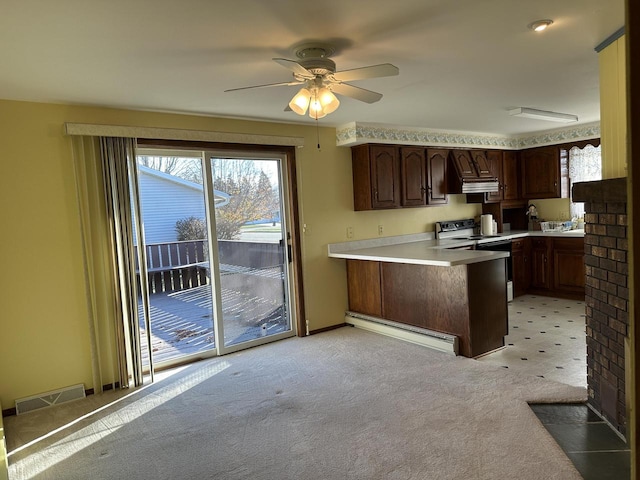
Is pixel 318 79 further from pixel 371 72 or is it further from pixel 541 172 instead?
pixel 541 172

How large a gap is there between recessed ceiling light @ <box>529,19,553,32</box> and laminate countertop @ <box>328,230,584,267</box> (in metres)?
1.91

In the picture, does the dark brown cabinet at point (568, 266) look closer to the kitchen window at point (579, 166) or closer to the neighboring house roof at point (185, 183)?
the kitchen window at point (579, 166)

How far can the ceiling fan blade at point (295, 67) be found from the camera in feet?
7.13

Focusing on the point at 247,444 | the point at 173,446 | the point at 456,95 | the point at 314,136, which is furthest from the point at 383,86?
the point at 173,446

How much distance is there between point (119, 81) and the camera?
296 centimetres

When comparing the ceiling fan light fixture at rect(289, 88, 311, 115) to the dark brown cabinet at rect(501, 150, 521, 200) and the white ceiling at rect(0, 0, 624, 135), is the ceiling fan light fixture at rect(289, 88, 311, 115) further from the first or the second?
the dark brown cabinet at rect(501, 150, 521, 200)

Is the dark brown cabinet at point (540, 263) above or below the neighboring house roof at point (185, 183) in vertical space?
below

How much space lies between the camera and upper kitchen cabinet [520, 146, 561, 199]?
20.5ft

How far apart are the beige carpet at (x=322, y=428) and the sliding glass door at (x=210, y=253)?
1.60ft

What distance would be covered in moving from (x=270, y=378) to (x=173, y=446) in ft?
3.57

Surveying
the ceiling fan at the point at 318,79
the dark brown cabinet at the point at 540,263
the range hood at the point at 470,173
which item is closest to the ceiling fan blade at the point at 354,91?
the ceiling fan at the point at 318,79

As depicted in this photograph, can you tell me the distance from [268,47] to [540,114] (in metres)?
3.40

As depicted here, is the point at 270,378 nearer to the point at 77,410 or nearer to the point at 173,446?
the point at 173,446

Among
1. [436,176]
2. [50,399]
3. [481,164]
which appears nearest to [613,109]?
[436,176]
